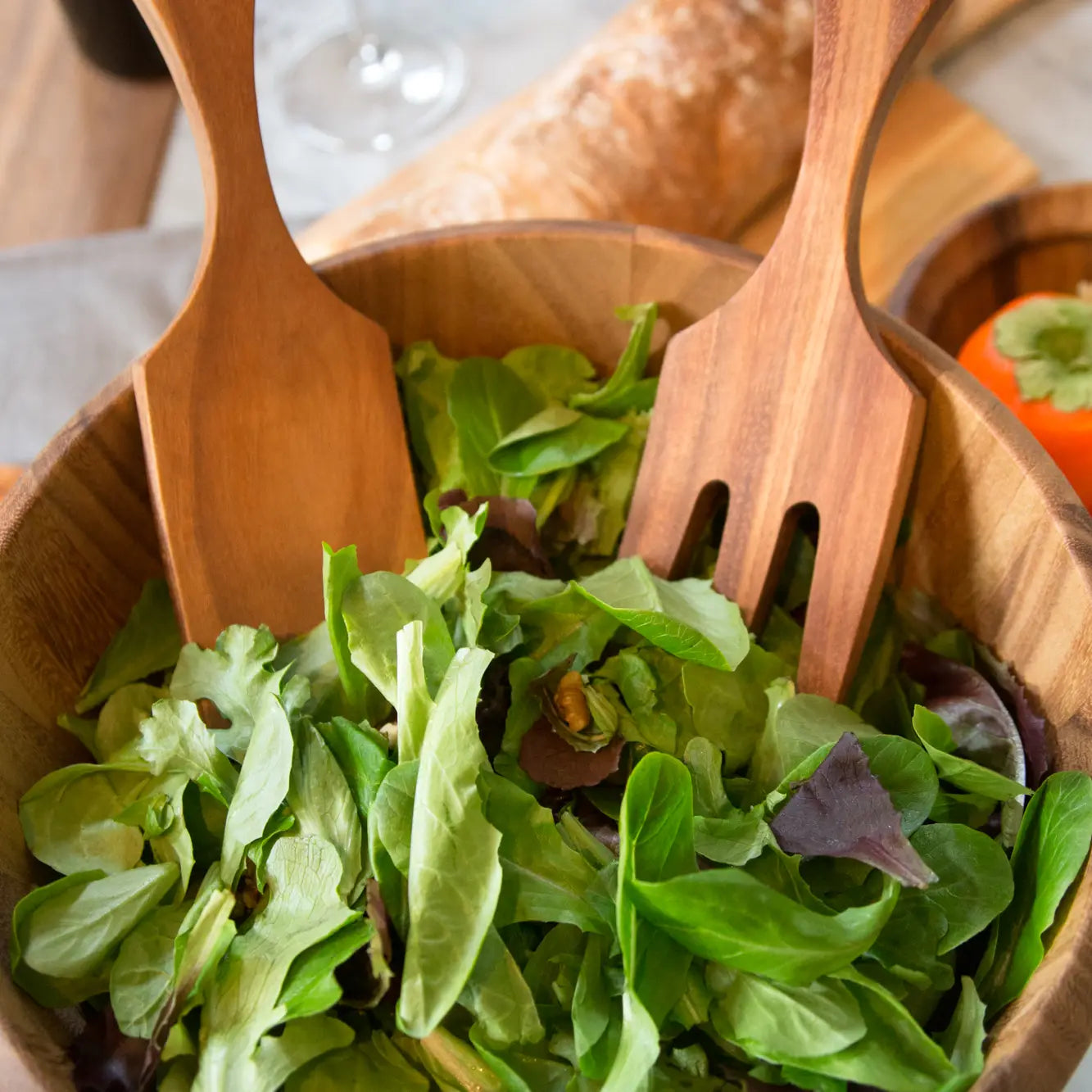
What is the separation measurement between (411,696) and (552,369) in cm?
31

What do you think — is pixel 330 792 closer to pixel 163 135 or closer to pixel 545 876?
pixel 545 876

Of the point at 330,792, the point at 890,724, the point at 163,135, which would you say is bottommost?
the point at 890,724

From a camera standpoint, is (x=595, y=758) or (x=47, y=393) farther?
(x=47, y=393)

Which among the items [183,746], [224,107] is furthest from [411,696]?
[224,107]

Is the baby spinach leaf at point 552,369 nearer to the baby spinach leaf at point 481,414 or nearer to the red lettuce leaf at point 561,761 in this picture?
the baby spinach leaf at point 481,414

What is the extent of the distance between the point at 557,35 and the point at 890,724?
3.14ft

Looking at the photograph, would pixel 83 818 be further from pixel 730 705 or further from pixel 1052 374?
pixel 1052 374

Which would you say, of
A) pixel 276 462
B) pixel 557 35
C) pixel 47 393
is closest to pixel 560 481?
pixel 276 462

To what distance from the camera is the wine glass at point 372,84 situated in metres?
1.20

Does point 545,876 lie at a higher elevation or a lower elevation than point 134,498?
lower

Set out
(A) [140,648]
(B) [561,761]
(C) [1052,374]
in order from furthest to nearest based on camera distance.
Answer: (C) [1052,374] < (A) [140,648] < (B) [561,761]

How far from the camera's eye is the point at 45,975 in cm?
50

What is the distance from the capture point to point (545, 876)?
1.64 feet

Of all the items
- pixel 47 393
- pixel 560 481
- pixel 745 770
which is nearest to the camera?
pixel 745 770
